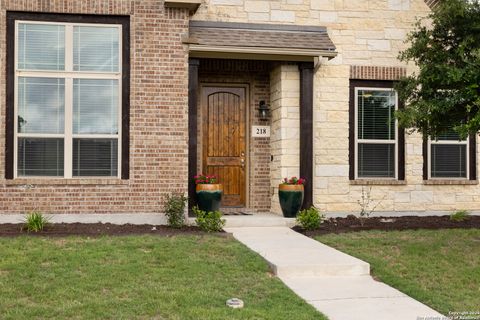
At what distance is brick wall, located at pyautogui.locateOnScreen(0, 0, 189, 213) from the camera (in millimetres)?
9672

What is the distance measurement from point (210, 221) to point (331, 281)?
3057mm

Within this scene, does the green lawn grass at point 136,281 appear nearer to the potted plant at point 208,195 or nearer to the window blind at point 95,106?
the potted plant at point 208,195

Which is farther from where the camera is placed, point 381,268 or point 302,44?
point 302,44

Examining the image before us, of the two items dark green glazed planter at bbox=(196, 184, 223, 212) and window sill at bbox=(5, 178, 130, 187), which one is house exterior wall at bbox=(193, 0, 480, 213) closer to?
dark green glazed planter at bbox=(196, 184, 223, 212)

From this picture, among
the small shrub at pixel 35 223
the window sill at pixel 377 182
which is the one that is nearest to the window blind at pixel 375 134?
the window sill at pixel 377 182

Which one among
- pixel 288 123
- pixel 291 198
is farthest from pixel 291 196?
pixel 288 123

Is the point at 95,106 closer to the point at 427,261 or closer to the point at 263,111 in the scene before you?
the point at 263,111

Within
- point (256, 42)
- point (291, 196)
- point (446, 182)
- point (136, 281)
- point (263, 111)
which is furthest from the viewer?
point (446, 182)

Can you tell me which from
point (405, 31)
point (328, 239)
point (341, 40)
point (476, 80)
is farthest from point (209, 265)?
point (405, 31)

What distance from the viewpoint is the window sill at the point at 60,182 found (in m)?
9.54

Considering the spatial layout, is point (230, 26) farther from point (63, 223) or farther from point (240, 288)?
point (240, 288)

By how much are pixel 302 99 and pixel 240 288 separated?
5580 mm

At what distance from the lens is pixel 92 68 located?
32.4 ft

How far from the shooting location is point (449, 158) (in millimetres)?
12102
